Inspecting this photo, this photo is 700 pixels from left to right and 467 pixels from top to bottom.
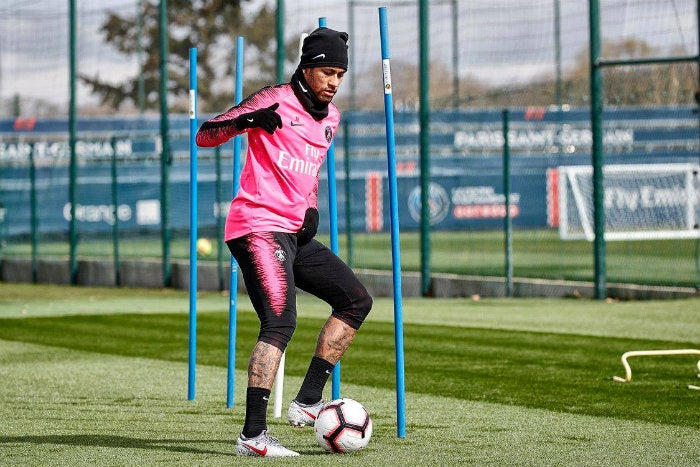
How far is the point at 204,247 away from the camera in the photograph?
93.4ft

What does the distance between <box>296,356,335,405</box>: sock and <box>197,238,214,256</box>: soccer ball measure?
65.1 ft

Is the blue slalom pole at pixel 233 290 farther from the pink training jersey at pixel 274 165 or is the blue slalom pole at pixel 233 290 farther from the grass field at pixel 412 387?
the pink training jersey at pixel 274 165

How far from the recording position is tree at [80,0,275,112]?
3550 centimetres

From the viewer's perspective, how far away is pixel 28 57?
32.4 m

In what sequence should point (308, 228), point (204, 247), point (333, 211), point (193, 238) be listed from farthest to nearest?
point (204, 247)
point (193, 238)
point (333, 211)
point (308, 228)

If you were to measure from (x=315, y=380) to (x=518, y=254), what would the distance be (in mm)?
17722

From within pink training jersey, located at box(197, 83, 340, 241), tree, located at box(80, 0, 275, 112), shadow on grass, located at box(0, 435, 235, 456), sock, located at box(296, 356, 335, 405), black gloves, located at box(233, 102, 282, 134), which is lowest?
shadow on grass, located at box(0, 435, 235, 456)

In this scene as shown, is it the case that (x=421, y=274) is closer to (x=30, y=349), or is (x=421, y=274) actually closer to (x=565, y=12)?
(x=565, y=12)

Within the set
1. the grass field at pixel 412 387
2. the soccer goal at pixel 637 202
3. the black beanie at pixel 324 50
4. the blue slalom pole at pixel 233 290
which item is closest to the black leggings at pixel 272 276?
the grass field at pixel 412 387

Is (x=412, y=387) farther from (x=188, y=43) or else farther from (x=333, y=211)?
(x=188, y=43)

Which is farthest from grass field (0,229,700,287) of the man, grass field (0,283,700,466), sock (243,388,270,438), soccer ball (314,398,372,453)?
sock (243,388,270,438)

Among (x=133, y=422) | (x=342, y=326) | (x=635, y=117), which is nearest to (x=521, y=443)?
(x=342, y=326)

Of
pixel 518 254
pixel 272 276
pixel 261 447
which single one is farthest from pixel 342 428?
pixel 518 254

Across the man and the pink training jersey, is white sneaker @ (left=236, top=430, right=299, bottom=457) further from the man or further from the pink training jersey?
the pink training jersey
